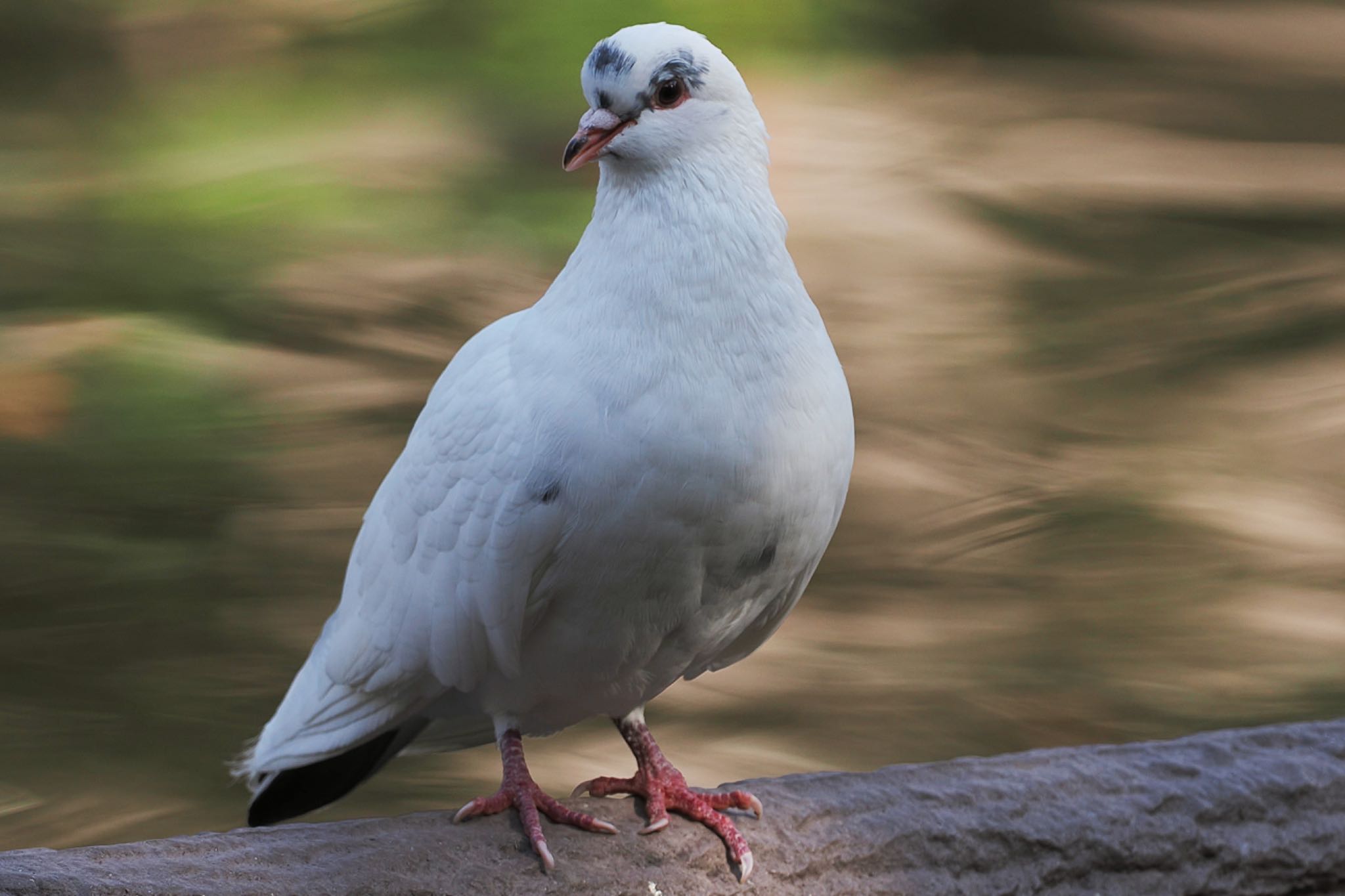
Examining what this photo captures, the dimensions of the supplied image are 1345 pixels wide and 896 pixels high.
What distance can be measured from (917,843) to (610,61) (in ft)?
4.73

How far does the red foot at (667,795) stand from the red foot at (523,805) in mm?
104

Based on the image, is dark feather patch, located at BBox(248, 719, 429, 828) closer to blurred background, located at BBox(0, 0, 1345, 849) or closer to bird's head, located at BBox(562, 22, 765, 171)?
bird's head, located at BBox(562, 22, 765, 171)

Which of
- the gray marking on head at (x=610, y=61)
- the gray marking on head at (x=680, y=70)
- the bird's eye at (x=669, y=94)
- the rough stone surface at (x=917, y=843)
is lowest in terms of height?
the rough stone surface at (x=917, y=843)

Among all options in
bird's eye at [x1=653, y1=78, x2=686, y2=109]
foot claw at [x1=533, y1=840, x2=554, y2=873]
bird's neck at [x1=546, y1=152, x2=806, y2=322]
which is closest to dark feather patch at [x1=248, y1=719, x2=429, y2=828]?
foot claw at [x1=533, y1=840, x2=554, y2=873]

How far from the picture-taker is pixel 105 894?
67.7 inches

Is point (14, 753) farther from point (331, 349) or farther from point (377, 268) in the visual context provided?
point (377, 268)

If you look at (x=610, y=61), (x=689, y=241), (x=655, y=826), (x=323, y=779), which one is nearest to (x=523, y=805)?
(x=655, y=826)

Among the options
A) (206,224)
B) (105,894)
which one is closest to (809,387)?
(105,894)

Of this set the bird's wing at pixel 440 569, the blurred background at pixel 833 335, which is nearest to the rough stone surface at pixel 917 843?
the bird's wing at pixel 440 569

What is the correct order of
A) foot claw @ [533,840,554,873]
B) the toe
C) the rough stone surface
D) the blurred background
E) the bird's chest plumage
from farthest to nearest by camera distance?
the blurred background
the toe
foot claw @ [533,840,554,873]
the rough stone surface
the bird's chest plumage

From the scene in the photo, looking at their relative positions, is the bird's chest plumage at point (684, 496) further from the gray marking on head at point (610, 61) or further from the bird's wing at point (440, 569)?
the gray marking on head at point (610, 61)

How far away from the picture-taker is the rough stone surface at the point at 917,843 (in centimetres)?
189

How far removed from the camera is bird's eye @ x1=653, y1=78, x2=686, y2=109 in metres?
1.83

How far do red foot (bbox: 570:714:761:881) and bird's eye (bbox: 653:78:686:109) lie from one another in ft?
3.42
